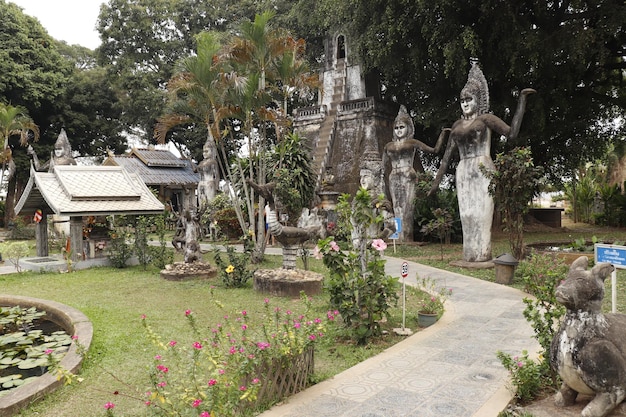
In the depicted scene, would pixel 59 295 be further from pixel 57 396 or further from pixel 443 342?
pixel 443 342

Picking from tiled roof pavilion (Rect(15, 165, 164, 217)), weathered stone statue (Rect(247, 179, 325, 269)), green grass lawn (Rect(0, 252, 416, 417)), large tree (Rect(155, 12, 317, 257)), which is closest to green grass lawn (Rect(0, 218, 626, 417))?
green grass lawn (Rect(0, 252, 416, 417))

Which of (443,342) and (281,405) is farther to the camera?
(443,342)

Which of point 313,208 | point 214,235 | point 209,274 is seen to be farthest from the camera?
point 214,235

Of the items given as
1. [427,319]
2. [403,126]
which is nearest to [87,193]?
[427,319]

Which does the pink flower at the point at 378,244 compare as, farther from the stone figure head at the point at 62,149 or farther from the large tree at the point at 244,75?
the stone figure head at the point at 62,149

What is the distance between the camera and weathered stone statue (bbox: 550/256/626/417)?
10.1 ft

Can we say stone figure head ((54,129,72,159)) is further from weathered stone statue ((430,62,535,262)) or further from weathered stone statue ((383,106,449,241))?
weathered stone statue ((430,62,535,262))

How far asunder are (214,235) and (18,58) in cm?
1575

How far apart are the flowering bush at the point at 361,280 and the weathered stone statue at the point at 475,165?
217 inches

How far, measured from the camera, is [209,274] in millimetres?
10359

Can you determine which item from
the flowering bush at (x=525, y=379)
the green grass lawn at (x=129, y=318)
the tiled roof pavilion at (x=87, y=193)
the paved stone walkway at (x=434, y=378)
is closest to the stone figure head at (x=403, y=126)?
the green grass lawn at (x=129, y=318)

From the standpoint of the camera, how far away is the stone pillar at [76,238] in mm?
11633

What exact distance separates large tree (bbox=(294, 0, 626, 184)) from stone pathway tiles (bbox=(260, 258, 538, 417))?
10542mm

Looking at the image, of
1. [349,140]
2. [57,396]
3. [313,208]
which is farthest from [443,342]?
[349,140]
